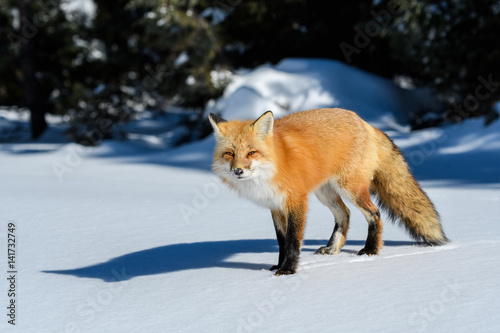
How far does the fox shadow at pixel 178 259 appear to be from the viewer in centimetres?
397

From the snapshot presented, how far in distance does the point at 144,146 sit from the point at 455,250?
43.7ft

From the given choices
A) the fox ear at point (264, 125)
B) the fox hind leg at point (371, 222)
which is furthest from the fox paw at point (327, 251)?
the fox ear at point (264, 125)

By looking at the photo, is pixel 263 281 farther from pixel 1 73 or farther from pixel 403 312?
pixel 1 73

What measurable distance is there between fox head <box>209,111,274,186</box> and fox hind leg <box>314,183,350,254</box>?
0.90 meters

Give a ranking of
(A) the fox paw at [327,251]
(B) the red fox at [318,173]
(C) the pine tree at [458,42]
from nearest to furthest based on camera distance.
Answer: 1. (B) the red fox at [318,173]
2. (A) the fox paw at [327,251]
3. (C) the pine tree at [458,42]

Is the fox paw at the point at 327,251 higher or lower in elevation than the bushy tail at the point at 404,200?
lower

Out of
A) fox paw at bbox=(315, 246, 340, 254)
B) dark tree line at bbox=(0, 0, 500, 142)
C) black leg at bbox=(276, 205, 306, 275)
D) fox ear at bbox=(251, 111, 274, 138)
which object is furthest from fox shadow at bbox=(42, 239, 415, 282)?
dark tree line at bbox=(0, 0, 500, 142)

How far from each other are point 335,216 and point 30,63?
1638 centimetres

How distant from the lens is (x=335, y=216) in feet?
14.5

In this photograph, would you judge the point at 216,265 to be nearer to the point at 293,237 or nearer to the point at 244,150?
the point at 293,237

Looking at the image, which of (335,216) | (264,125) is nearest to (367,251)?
(335,216)

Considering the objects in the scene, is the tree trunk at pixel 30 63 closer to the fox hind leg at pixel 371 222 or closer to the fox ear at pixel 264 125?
the fox ear at pixel 264 125

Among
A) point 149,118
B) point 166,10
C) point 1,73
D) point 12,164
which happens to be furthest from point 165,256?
point 149,118

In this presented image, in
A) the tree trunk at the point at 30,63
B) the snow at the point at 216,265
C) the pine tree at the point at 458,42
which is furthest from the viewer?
the tree trunk at the point at 30,63
